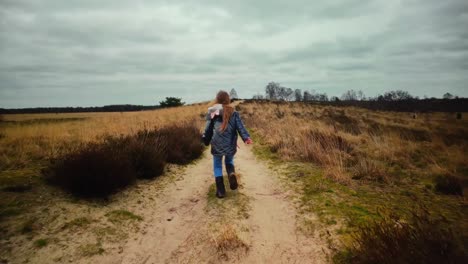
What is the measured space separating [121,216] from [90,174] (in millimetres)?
977

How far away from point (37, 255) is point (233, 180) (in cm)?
332

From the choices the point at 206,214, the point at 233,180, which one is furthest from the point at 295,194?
the point at 206,214

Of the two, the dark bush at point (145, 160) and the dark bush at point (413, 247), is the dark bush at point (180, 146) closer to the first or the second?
the dark bush at point (145, 160)

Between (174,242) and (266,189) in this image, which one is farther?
(266,189)

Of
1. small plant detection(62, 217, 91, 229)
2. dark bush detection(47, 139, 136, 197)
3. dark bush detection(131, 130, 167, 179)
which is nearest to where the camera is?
small plant detection(62, 217, 91, 229)

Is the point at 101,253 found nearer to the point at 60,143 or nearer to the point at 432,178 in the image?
the point at 60,143

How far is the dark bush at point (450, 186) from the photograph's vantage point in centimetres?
486

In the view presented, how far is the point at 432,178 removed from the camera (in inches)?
231

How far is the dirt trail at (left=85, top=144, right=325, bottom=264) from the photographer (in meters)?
3.14

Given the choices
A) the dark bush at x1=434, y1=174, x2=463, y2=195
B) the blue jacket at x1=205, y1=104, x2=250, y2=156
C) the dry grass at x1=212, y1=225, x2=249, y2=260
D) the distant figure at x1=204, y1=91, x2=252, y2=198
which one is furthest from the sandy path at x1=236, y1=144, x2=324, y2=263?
the dark bush at x1=434, y1=174, x2=463, y2=195

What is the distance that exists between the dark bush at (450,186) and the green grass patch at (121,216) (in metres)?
5.76

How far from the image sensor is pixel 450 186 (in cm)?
491

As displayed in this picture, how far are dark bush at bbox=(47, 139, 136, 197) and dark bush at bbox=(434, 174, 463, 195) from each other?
20.9 feet

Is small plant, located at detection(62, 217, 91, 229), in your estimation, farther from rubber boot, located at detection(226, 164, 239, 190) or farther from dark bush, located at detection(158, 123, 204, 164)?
dark bush, located at detection(158, 123, 204, 164)
